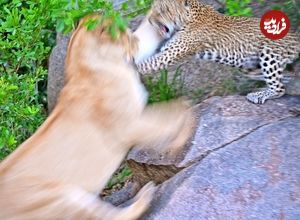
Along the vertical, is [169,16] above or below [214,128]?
above

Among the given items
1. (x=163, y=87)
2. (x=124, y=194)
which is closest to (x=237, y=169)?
(x=124, y=194)

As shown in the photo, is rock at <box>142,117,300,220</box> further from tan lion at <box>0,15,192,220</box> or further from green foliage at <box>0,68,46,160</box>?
green foliage at <box>0,68,46,160</box>

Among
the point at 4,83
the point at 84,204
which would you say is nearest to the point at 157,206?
the point at 84,204

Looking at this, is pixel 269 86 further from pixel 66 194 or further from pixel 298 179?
pixel 66 194

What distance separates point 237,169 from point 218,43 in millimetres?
1527

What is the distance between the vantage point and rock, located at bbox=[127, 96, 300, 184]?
593 cm

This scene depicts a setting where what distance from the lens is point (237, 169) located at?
18.6ft

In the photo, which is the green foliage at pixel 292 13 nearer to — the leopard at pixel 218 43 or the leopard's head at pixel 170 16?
the leopard at pixel 218 43

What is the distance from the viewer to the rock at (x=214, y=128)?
19.4ft

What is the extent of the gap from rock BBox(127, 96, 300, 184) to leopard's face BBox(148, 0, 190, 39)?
1.02 metres

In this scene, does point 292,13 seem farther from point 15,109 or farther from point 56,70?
point 56,70

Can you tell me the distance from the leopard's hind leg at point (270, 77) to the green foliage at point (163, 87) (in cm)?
105

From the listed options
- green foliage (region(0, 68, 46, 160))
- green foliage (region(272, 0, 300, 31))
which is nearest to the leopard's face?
green foliage (region(272, 0, 300, 31))

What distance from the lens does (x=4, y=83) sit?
21.5 ft
